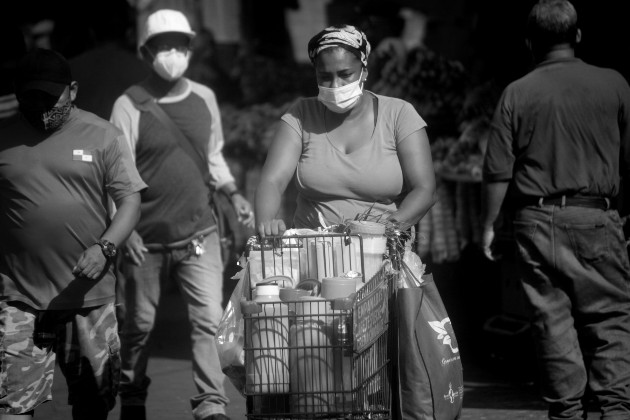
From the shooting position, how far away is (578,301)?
247 inches

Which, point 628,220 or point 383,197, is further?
point 628,220

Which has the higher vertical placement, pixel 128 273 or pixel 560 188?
pixel 560 188

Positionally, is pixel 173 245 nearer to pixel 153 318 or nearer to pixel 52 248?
pixel 153 318

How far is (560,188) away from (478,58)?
3.74 meters

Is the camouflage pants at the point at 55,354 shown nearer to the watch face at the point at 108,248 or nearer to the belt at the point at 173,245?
the watch face at the point at 108,248

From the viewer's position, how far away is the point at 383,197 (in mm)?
5543

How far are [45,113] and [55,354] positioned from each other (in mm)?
1176

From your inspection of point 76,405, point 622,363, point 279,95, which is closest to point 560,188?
point 622,363

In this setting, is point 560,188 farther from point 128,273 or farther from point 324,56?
point 128,273

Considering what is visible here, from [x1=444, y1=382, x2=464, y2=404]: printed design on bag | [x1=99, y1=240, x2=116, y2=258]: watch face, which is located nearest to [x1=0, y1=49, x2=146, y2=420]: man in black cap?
[x1=99, y1=240, x2=116, y2=258]: watch face

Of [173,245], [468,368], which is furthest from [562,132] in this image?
[468,368]

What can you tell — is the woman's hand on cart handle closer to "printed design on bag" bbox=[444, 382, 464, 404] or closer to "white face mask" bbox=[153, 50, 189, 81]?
"printed design on bag" bbox=[444, 382, 464, 404]

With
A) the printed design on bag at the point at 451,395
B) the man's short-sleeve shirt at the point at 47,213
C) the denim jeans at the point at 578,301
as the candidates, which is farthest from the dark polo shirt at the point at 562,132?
the man's short-sleeve shirt at the point at 47,213

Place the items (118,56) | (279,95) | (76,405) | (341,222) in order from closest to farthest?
(341,222)
(76,405)
(118,56)
(279,95)
